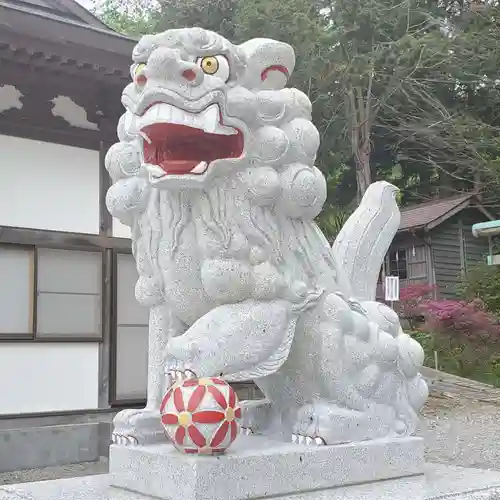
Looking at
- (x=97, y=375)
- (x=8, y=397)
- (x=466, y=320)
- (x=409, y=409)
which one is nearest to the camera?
(x=409, y=409)

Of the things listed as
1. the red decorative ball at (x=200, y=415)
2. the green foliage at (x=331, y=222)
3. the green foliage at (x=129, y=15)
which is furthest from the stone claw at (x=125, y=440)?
the green foliage at (x=129, y=15)

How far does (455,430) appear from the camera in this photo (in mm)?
8117

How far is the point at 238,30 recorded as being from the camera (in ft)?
42.8

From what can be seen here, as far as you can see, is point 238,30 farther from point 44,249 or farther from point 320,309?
point 320,309

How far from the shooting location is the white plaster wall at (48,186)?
5816 millimetres

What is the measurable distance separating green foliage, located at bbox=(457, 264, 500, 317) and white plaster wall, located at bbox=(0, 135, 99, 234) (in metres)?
9.53

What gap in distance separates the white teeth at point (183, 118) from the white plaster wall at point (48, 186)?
4.02 meters

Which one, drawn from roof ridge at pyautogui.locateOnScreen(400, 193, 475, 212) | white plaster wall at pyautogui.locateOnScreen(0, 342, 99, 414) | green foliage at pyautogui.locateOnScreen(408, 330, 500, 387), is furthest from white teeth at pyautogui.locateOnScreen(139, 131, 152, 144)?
roof ridge at pyautogui.locateOnScreen(400, 193, 475, 212)

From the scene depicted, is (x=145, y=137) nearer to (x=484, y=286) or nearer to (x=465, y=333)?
(x=465, y=333)

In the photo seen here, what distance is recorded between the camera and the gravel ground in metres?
5.72

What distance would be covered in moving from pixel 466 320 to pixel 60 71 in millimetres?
8944

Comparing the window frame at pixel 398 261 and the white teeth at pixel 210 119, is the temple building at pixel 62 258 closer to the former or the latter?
the white teeth at pixel 210 119

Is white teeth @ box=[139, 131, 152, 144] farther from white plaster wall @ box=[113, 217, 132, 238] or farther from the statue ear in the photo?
white plaster wall @ box=[113, 217, 132, 238]

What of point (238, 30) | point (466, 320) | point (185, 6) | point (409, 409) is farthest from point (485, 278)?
point (409, 409)
